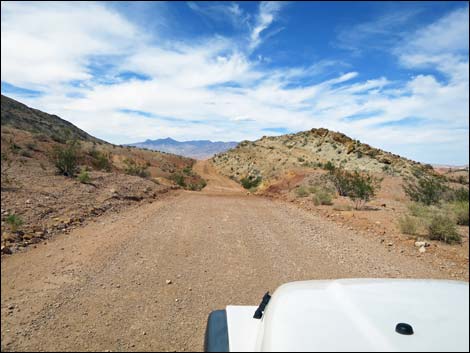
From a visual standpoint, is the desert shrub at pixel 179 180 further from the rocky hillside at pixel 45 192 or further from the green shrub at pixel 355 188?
the green shrub at pixel 355 188

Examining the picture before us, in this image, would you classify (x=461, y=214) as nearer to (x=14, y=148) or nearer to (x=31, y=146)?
(x=14, y=148)

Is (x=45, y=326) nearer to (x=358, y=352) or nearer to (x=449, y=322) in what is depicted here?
(x=358, y=352)

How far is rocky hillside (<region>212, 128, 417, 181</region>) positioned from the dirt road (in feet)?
69.3

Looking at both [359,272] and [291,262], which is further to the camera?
[291,262]

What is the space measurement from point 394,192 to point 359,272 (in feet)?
48.8

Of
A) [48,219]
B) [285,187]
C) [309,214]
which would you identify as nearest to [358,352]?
[48,219]

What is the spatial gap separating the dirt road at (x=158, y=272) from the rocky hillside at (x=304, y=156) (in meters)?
21.1

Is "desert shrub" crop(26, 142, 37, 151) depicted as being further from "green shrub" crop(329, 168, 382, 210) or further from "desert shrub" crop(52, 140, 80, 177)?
"green shrub" crop(329, 168, 382, 210)

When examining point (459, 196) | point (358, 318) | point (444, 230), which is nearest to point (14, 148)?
point (358, 318)

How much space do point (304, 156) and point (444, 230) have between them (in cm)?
2973

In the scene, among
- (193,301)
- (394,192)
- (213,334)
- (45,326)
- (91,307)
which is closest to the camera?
(213,334)

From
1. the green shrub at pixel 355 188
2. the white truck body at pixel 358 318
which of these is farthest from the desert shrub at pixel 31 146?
the green shrub at pixel 355 188

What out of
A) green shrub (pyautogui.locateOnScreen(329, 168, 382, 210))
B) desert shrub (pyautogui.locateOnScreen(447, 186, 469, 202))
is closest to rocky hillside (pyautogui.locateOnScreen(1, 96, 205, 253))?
green shrub (pyautogui.locateOnScreen(329, 168, 382, 210))

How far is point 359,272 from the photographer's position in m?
4.79
